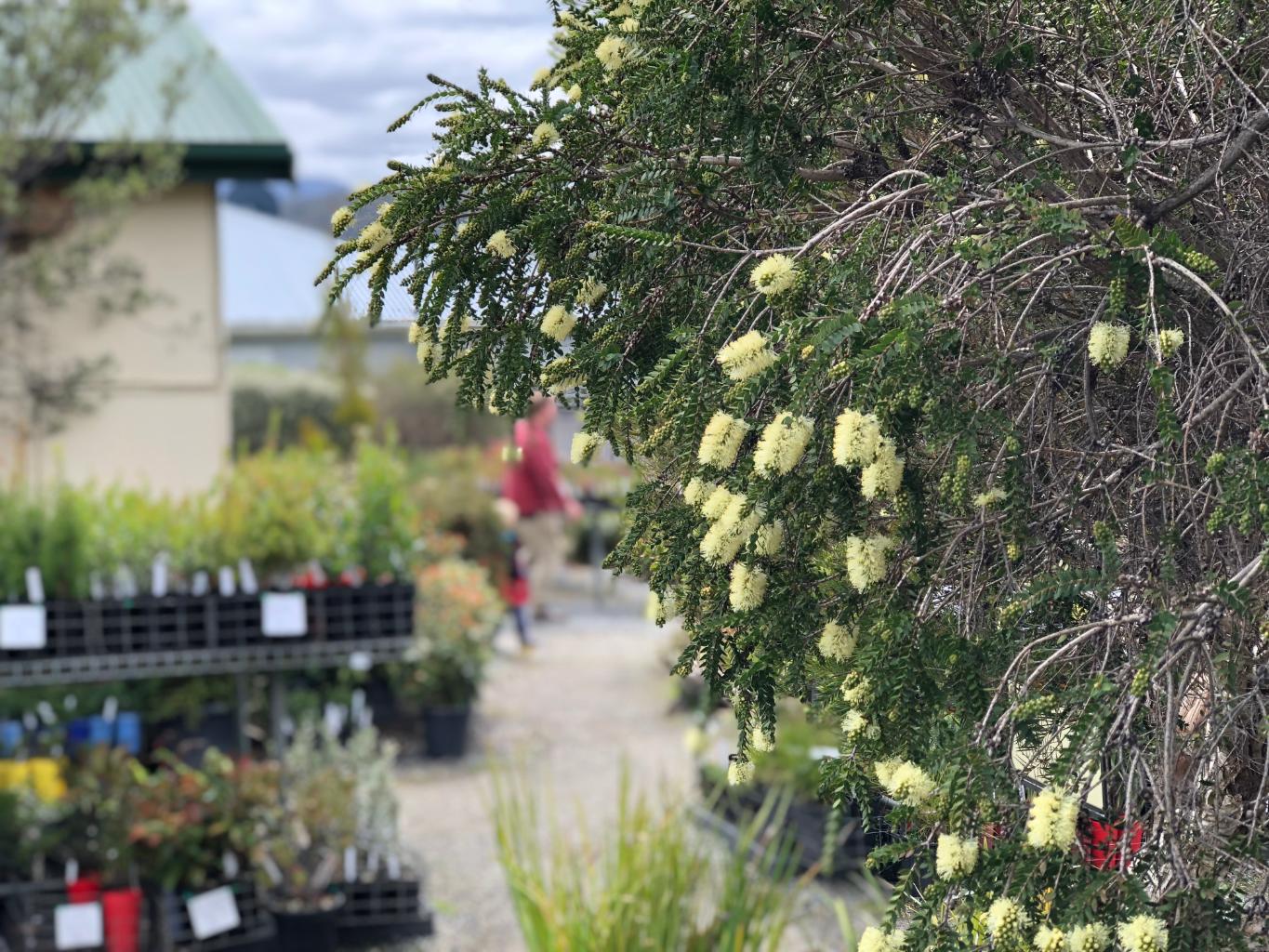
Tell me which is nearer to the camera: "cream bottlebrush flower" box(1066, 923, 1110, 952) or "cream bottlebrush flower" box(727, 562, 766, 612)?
"cream bottlebrush flower" box(1066, 923, 1110, 952)

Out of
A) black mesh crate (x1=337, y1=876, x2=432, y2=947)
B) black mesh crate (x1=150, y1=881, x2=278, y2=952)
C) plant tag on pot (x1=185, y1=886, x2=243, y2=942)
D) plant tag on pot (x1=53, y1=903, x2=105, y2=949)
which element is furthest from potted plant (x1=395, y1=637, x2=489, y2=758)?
plant tag on pot (x1=53, y1=903, x2=105, y2=949)

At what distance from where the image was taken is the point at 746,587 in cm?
138

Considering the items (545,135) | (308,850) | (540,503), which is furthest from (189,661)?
(540,503)

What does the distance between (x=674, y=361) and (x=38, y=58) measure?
830 cm

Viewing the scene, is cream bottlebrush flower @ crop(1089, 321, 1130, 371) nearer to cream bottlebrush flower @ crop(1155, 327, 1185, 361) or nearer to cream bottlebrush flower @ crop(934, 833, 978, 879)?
cream bottlebrush flower @ crop(1155, 327, 1185, 361)

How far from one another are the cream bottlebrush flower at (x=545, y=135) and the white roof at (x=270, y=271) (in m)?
19.5

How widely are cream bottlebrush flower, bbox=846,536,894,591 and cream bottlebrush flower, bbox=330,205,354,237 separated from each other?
756 mm

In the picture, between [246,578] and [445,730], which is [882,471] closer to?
[246,578]

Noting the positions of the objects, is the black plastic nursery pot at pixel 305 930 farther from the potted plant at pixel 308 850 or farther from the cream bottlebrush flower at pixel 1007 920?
the cream bottlebrush flower at pixel 1007 920

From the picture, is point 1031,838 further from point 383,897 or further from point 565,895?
point 383,897

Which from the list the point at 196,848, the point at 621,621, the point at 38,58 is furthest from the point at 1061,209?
the point at 621,621

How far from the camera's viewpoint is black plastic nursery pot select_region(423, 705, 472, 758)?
→ 7391 mm

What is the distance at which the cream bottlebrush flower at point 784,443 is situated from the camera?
122 centimetres

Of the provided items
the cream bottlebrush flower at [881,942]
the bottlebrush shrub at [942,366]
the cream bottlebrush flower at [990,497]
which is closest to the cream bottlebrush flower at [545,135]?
the bottlebrush shrub at [942,366]
